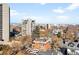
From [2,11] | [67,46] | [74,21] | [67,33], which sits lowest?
[67,46]

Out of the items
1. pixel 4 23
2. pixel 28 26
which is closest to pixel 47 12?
pixel 28 26

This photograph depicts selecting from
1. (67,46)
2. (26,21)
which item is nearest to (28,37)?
(26,21)

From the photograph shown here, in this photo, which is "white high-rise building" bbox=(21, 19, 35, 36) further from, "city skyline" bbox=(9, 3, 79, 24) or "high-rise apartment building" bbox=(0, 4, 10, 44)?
"high-rise apartment building" bbox=(0, 4, 10, 44)

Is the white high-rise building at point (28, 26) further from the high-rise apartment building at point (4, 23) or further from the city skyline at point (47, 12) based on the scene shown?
the high-rise apartment building at point (4, 23)

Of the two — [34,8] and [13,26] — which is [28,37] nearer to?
[13,26]

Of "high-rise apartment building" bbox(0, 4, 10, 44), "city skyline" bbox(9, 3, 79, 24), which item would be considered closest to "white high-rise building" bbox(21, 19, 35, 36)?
"city skyline" bbox(9, 3, 79, 24)
